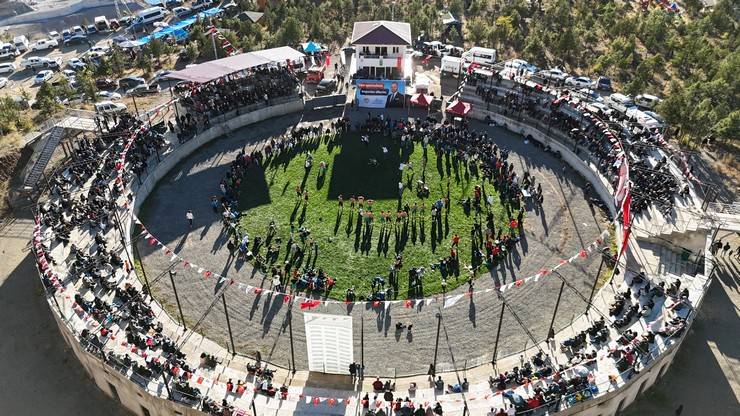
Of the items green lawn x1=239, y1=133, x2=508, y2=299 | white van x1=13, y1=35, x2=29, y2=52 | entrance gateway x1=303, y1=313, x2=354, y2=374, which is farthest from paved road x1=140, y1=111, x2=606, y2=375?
white van x1=13, y1=35, x2=29, y2=52

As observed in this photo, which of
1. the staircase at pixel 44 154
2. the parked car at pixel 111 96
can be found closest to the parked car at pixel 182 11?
the parked car at pixel 111 96

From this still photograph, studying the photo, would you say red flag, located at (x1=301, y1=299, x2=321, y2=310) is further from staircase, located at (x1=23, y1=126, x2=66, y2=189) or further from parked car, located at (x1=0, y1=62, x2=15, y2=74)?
parked car, located at (x1=0, y1=62, x2=15, y2=74)

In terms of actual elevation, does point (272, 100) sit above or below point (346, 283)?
above

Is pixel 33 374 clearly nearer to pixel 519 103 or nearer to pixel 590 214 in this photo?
pixel 590 214

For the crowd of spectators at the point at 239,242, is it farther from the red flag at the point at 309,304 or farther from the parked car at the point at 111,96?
the parked car at the point at 111,96

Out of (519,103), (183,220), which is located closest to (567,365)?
(183,220)

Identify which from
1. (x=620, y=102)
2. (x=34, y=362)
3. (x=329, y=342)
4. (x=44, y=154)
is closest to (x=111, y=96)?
(x=44, y=154)
